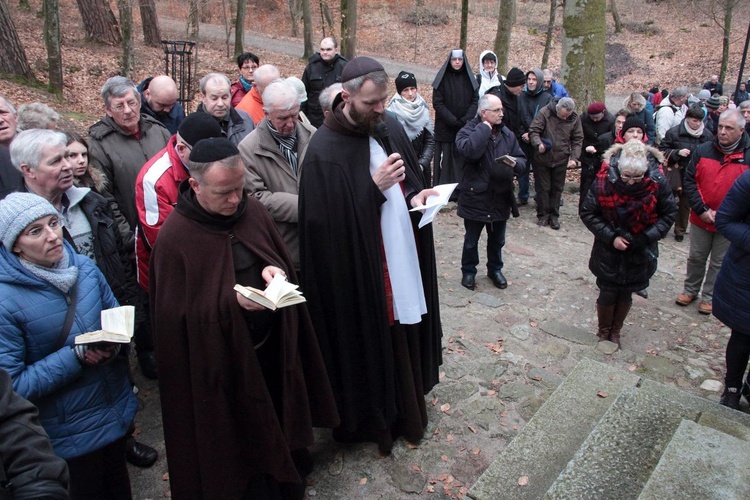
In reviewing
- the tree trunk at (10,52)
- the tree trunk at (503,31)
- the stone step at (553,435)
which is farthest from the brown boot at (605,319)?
the tree trunk at (10,52)

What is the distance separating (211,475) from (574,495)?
76.0 inches

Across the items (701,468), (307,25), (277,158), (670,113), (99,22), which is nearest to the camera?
(701,468)

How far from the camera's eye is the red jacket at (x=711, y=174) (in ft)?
20.1

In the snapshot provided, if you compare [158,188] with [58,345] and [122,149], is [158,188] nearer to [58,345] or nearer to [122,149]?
[122,149]

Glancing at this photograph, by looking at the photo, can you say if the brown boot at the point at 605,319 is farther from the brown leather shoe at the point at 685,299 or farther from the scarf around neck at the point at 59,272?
the scarf around neck at the point at 59,272

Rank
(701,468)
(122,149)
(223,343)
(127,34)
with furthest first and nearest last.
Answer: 1. (127,34)
2. (122,149)
3. (701,468)
4. (223,343)

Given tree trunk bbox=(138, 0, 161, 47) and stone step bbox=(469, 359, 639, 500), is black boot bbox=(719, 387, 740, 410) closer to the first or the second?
stone step bbox=(469, 359, 639, 500)

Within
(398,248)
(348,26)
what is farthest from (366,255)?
(348,26)

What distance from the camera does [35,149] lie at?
3469mm

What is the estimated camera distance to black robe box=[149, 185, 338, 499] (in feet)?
9.62

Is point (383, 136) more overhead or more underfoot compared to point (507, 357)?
more overhead

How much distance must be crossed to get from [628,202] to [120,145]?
14.3 ft

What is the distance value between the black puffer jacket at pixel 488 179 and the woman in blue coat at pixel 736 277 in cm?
241

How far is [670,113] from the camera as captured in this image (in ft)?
33.6
